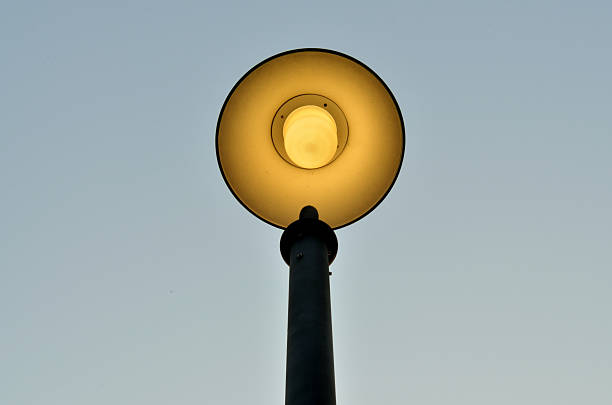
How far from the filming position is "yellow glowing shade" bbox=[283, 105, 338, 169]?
477 cm

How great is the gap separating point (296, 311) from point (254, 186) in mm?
1597

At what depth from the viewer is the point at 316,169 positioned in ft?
16.1

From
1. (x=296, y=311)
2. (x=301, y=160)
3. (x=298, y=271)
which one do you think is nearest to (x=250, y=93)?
(x=301, y=160)

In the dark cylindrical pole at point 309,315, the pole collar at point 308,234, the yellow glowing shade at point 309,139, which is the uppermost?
the yellow glowing shade at point 309,139

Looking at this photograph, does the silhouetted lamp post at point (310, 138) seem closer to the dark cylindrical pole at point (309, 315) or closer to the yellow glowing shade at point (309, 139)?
the yellow glowing shade at point (309, 139)

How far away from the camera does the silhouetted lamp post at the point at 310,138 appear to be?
15.7 feet

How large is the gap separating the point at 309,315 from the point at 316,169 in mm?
1755

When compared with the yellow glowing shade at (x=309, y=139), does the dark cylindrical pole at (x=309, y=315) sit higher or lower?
lower

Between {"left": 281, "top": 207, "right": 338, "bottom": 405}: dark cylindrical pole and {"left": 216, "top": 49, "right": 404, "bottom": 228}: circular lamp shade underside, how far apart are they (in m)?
0.69

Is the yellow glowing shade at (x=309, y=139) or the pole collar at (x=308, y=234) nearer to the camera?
the pole collar at (x=308, y=234)

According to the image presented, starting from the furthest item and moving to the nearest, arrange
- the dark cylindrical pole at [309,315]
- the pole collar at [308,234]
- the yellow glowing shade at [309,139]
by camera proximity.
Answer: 1. the yellow glowing shade at [309,139]
2. the pole collar at [308,234]
3. the dark cylindrical pole at [309,315]

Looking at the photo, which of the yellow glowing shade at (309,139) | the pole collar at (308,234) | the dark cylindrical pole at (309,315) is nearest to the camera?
the dark cylindrical pole at (309,315)

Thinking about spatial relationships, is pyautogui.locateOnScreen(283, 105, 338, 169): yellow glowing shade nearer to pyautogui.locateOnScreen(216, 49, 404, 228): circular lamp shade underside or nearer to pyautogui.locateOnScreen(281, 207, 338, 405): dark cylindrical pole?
pyautogui.locateOnScreen(216, 49, 404, 228): circular lamp shade underside

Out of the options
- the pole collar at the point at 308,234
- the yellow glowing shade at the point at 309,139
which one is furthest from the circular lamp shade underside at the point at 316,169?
the pole collar at the point at 308,234
